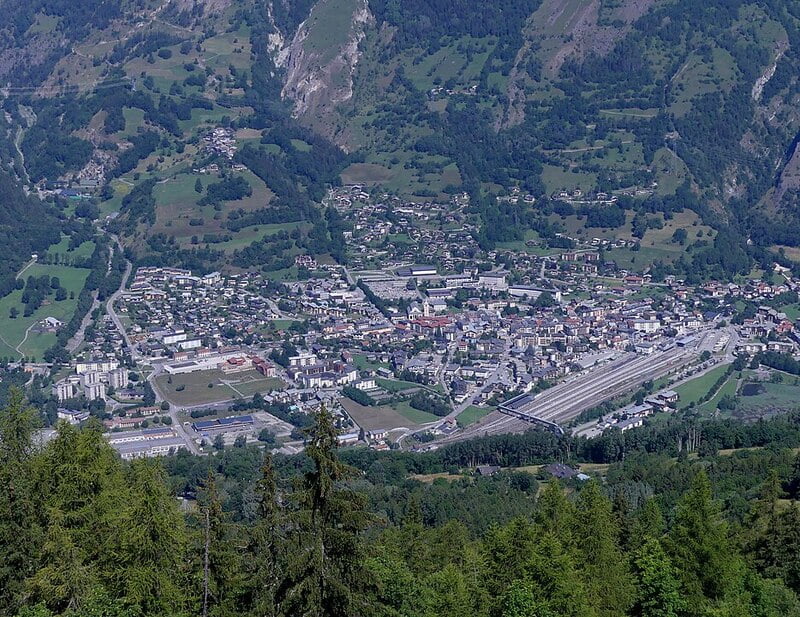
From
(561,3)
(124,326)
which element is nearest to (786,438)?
(124,326)

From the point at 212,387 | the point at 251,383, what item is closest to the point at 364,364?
the point at 251,383

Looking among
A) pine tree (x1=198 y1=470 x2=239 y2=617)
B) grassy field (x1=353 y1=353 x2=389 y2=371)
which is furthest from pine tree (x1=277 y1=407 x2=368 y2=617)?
grassy field (x1=353 y1=353 x2=389 y2=371)

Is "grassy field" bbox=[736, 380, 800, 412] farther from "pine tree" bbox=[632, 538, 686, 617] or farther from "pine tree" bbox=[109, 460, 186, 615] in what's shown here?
"pine tree" bbox=[109, 460, 186, 615]

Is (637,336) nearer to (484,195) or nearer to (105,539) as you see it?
(484,195)

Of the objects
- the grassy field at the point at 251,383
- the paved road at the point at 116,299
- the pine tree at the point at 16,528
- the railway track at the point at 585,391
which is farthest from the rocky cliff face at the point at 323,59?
the pine tree at the point at 16,528

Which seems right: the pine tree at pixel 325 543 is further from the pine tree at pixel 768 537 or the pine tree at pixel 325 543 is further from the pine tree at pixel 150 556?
the pine tree at pixel 768 537

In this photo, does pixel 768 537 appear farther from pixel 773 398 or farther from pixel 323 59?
pixel 323 59
